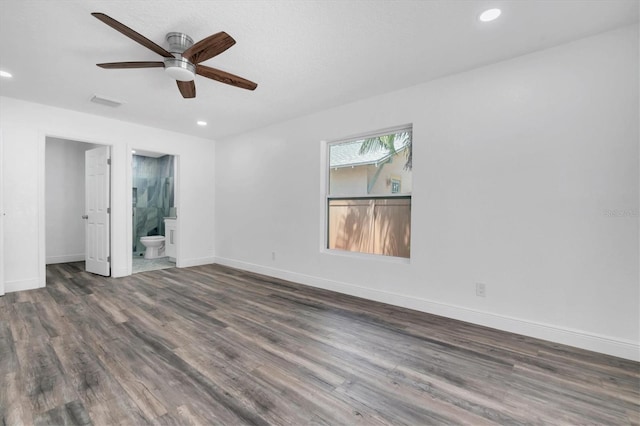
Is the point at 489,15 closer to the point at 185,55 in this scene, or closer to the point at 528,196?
the point at 528,196

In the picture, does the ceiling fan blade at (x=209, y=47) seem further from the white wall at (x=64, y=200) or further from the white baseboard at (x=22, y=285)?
the white wall at (x=64, y=200)

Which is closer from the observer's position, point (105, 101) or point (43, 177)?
point (105, 101)

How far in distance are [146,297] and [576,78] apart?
5.01 meters

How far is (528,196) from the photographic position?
2.59m

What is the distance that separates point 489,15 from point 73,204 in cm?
760

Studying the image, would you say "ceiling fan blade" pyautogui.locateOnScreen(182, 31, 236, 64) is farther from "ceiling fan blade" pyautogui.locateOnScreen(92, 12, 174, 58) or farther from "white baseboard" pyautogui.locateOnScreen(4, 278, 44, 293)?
"white baseboard" pyautogui.locateOnScreen(4, 278, 44, 293)

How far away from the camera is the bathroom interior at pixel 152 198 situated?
6625 mm

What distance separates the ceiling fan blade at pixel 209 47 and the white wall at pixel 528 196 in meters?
2.02

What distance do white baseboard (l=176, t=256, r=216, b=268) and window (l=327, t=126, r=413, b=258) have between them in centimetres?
294

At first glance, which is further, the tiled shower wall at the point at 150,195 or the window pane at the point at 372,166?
the tiled shower wall at the point at 150,195

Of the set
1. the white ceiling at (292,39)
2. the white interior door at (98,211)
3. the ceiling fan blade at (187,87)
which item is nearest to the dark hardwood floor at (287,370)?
the white interior door at (98,211)

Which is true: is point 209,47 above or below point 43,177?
above

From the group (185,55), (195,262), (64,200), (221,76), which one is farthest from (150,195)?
(185,55)

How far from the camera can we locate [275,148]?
473 centimetres
